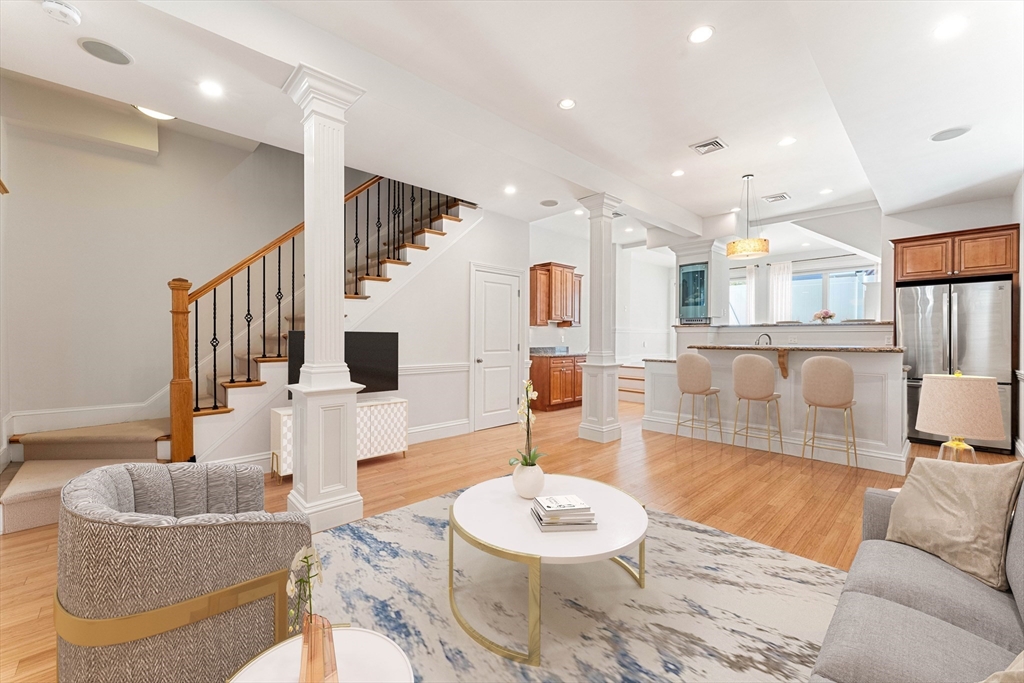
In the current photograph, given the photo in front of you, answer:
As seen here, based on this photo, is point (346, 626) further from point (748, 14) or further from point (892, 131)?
point (892, 131)

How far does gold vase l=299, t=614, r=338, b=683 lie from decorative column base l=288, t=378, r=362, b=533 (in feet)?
6.45

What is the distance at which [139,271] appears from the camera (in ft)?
14.4

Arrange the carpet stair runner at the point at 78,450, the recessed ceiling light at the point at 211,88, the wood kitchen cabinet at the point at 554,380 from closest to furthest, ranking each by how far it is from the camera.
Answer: the recessed ceiling light at the point at 211,88 → the carpet stair runner at the point at 78,450 → the wood kitchen cabinet at the point at 554,380

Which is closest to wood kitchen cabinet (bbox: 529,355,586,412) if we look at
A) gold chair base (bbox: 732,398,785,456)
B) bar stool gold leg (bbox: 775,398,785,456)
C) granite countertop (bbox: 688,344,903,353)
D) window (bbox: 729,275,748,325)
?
granite countertop (bbox: 688,344,903,353)

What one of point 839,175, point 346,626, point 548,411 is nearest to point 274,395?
point 346,626

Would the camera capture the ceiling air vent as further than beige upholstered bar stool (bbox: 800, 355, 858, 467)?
Yes

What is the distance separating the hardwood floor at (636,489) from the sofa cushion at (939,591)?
1.02 meters

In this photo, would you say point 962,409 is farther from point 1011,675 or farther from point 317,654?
point 317,654

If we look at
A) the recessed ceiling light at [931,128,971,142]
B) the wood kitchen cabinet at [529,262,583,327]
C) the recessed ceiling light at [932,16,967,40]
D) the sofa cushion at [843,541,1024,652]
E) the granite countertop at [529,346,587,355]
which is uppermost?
the recessed ceiling light at [931,128,971,142]

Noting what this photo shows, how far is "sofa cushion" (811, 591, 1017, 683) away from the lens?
1.05m

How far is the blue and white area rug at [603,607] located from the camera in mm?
1668

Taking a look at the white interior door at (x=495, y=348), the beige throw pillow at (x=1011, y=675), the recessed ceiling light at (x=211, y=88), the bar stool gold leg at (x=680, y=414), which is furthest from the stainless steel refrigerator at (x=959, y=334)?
the recessed ceiling light at (x=211, y=88)

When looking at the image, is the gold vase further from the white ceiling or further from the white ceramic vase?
the white ceiling

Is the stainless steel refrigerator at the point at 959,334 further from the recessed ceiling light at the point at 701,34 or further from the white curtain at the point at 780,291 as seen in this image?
the white curtain at the point at 780,291
